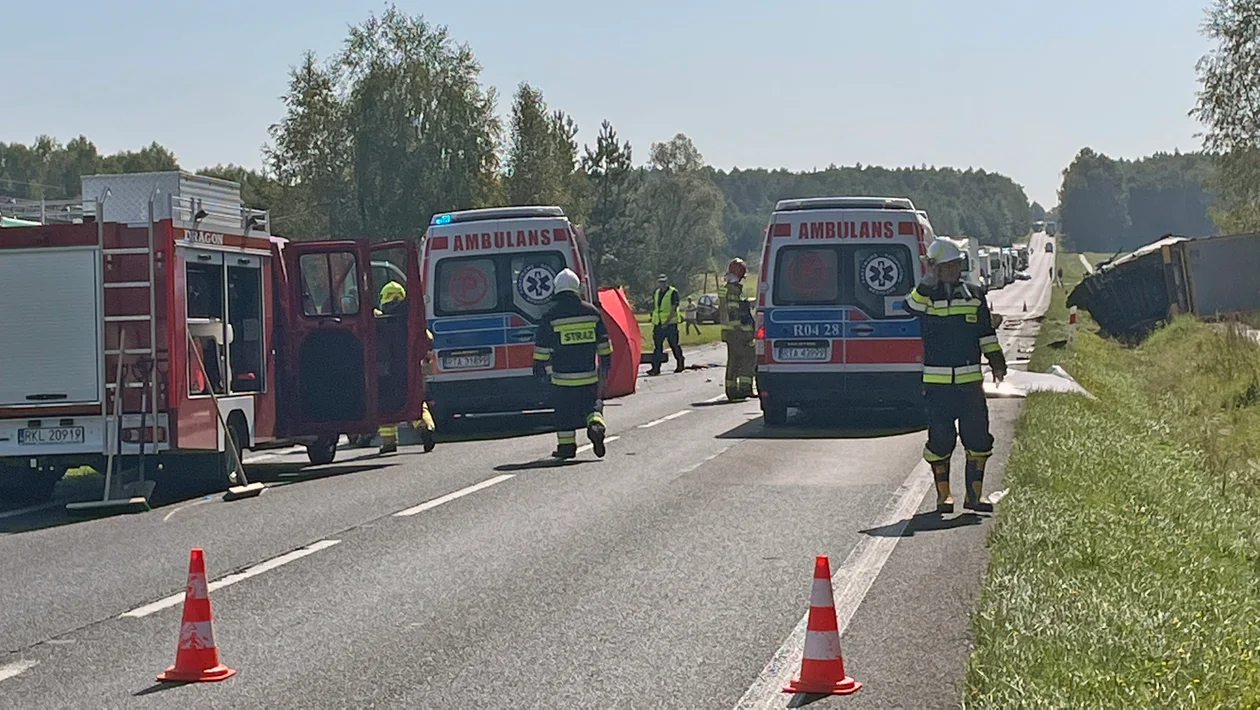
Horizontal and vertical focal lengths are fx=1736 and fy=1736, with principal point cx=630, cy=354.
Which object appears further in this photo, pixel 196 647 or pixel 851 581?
pixel 851 581

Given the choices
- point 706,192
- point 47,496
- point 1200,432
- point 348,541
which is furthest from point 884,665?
point 706,192

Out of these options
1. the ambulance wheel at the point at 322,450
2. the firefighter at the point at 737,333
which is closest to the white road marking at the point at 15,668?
the ambulance wheel at the point at 322,450

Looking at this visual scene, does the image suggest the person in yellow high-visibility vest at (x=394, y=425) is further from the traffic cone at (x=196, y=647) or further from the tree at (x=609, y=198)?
the tree at (x=609, y=198)

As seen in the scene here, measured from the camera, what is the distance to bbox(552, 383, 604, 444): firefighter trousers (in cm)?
1644

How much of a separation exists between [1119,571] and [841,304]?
33.7 ft

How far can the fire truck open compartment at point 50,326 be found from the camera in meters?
13.8

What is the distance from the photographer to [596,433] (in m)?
16.5

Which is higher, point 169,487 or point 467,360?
point 467,360

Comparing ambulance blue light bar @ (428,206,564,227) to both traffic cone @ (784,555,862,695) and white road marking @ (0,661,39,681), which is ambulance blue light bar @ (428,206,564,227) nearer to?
white road marking @ (0,661,39,681)

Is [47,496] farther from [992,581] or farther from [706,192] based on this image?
[706,192]

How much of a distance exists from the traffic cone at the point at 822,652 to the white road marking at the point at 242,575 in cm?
361

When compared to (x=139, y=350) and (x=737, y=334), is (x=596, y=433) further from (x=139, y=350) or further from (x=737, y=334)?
(x=737, y=334)

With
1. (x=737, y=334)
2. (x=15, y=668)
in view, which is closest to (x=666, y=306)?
(x=737, y=334)

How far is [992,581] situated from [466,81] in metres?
73.0
